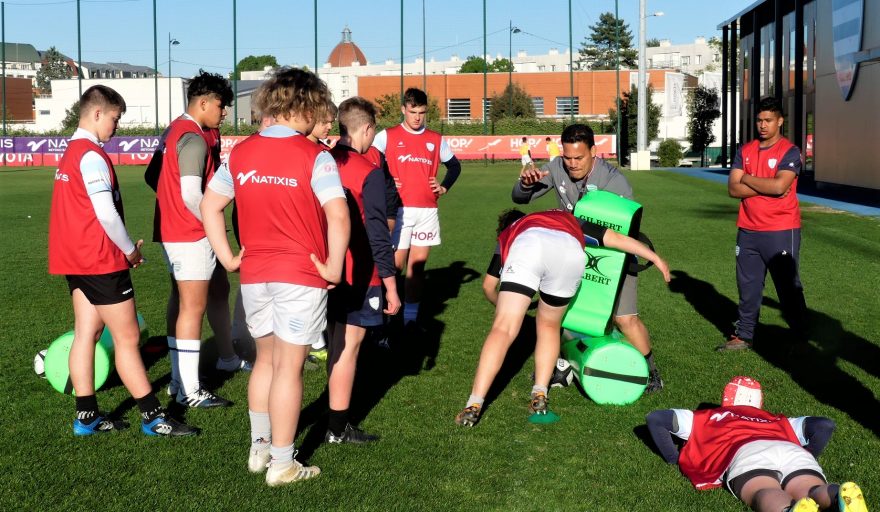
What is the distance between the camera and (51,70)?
115m

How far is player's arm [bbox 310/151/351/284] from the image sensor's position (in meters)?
3.86

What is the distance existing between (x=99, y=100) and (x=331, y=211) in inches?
70.6

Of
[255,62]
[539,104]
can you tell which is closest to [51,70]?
[255,62]

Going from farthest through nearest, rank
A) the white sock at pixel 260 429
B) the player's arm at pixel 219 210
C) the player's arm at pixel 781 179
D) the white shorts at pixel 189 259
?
the player's arm at pixel 781 179, the white shorts at pixel 189 259, the white sock at pixel 260 429, the player's arm at pixel 219 210

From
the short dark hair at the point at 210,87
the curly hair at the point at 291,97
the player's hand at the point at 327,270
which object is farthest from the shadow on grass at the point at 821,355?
the short dark hair at the point at 210,87

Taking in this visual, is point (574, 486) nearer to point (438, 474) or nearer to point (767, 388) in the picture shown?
point (438, 474)

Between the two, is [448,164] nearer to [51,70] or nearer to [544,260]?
[544,260]

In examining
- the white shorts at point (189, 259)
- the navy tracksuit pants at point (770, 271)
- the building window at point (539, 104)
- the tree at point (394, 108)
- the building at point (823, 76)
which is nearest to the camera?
the white shorts at point (189, 259)

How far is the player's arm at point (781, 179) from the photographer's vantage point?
6.80 metres

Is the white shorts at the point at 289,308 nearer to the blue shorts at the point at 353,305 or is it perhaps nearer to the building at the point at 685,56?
the blue shorts at the point at 353,305

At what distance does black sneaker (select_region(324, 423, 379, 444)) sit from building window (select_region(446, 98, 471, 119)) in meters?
A: 68.1

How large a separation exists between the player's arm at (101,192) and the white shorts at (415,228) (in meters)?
3.51

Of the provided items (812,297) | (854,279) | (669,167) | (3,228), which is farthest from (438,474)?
(669,167)

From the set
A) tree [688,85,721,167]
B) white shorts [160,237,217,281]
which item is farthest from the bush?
white shorts [160,237,217,281]
